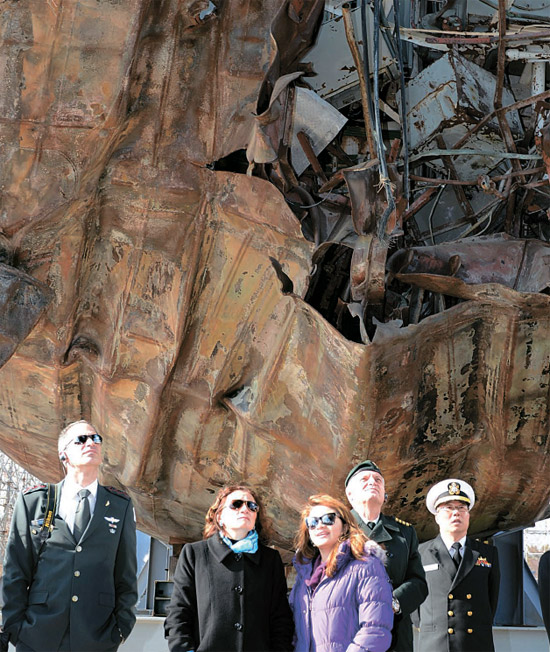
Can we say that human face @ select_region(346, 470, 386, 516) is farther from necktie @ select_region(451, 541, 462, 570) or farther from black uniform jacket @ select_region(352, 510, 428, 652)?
necktie @ select_region(451, 541, 462, 570)

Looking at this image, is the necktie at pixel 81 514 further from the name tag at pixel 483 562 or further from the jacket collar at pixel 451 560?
the name tag at pixel 483 562

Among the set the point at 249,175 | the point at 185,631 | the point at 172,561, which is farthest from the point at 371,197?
the point at 172,561

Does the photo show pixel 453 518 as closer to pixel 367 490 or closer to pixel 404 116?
pixel 367 490

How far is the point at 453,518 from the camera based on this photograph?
4402 mm

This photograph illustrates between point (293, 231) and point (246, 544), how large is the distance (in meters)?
2.02

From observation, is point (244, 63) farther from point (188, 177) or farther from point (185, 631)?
point (185, 631)

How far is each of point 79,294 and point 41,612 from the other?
8.78 ft

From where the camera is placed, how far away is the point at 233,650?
3.52m

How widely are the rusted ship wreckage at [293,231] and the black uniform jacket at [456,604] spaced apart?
→ 35.6 inches

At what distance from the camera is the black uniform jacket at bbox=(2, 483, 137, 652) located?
363cm

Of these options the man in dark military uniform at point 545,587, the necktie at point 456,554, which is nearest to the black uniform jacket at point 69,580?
the necktie at point 456,554

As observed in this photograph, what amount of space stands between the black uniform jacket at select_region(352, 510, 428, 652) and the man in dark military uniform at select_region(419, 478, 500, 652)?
449 millimetres

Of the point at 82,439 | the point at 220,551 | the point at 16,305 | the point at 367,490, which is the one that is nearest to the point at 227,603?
the point at 220,551

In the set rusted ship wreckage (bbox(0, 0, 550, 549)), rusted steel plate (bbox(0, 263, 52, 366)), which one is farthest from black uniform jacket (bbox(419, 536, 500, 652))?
rusted steel plate (bbox(0, 263, 52, 366))
